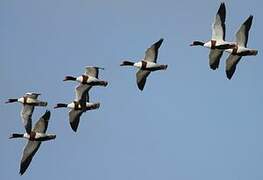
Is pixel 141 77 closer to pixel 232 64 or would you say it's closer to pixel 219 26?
pixel 232 64

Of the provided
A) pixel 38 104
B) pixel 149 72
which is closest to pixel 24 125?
pixel 38 104

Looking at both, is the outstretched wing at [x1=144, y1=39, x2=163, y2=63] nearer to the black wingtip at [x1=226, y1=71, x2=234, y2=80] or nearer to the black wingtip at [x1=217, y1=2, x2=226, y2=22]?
the black wingtip at [x1=217, y1=2, x2=226, y2=22]

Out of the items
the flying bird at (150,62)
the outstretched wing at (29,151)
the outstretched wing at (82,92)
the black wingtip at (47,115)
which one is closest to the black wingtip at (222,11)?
the flying bird at (150,62)

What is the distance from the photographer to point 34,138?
100312 mm

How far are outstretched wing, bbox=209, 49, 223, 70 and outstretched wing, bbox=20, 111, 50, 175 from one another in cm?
1089

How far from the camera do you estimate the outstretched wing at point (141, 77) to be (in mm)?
101062

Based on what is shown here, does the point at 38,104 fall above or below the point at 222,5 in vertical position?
below

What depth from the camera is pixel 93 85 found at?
10156 cm

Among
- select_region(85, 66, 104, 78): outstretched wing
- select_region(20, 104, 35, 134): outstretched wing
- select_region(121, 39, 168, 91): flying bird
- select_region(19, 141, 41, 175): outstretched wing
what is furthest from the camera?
select_region(20, 104, 35, 134): outstretched wing

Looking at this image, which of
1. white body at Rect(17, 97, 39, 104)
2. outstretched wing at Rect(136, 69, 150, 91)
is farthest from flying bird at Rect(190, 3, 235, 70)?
white body at Rect(17, 97, 39, 104)

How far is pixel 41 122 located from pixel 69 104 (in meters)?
3.92

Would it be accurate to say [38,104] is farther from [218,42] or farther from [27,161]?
[218,42]

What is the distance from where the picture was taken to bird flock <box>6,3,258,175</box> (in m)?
99.4

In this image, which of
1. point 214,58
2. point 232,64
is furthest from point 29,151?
point 232,64
